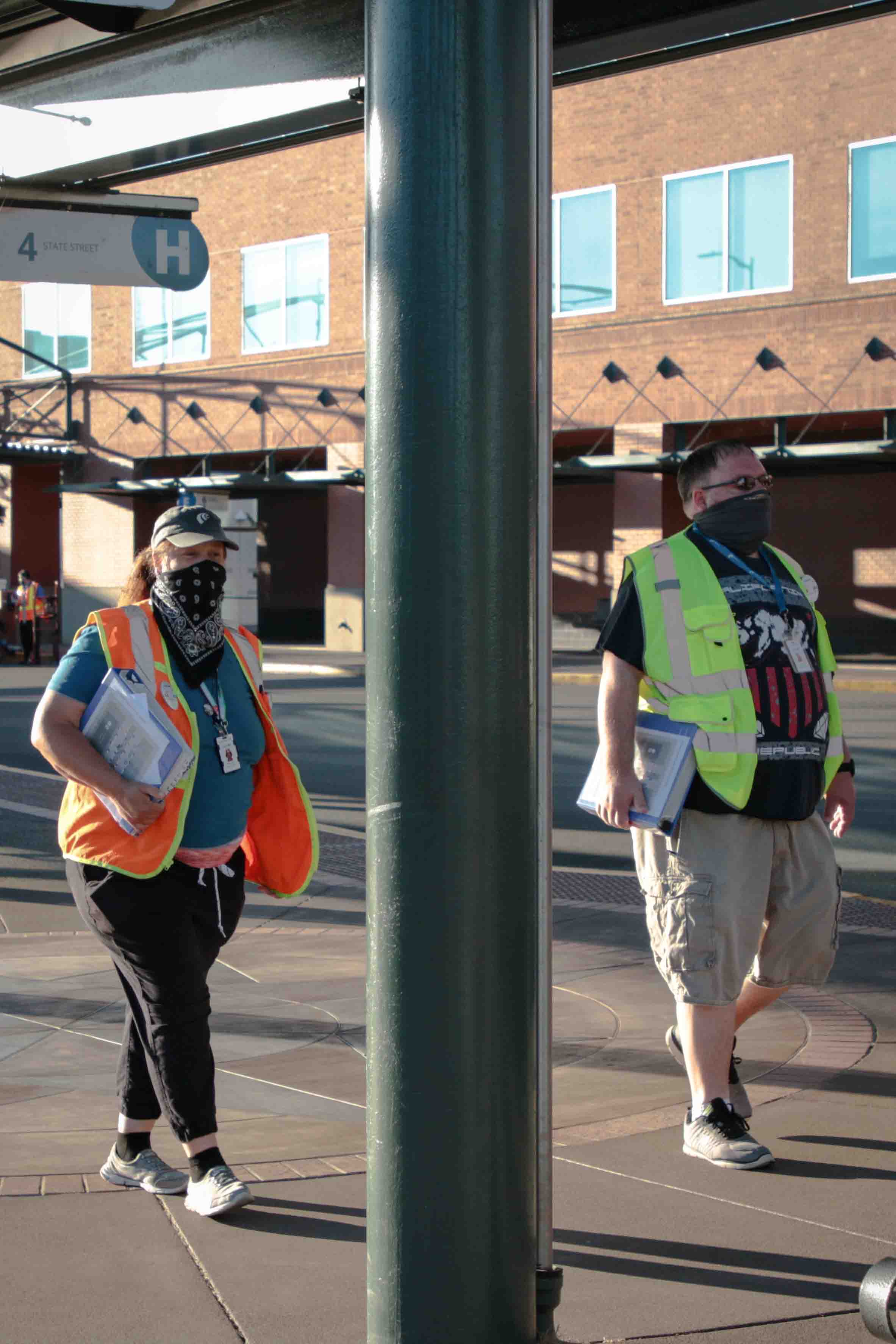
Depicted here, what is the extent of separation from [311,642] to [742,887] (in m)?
36.6

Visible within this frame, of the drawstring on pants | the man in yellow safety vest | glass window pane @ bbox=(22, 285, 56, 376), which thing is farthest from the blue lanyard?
glass window pane @ bbox=(22, 285, 56, 376)

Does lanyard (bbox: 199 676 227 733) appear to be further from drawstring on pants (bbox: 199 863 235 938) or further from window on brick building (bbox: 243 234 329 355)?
window on brick building (bbox: 243 234 329 355)

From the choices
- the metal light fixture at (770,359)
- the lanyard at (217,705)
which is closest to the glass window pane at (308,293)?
the metal light fixture at (770,359)

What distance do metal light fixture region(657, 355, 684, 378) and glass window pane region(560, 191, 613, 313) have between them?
1.64m

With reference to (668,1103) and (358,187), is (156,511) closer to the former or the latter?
(358,187)

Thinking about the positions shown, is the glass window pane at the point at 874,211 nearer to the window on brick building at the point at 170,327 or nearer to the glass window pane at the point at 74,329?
the window on brick building at the point at 170,327

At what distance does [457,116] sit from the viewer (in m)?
2.82

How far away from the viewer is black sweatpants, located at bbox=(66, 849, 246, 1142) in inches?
164

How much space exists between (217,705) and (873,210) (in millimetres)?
24221

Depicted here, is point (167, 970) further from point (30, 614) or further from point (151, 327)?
point (151, 327)

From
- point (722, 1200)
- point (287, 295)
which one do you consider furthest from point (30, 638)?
point (722, 1200)

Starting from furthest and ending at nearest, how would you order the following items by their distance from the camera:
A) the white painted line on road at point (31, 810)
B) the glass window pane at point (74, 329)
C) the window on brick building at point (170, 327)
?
the glass window pane at point (74, 329) < the window on brick building at point (170, 327) < the white painted line on road at point (31, 810)

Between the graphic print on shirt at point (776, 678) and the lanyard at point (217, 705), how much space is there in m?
1.44

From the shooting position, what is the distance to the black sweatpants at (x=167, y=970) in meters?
4.17
